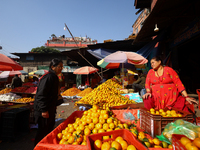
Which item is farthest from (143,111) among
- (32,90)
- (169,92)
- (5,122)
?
(32,90)

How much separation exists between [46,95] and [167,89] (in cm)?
281

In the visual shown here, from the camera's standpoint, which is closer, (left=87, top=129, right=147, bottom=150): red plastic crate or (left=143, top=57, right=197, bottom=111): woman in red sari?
(left=87, top=129, right=147, bottom=150): red plastic crate

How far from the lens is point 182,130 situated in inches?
60.8

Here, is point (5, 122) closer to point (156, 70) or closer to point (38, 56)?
point (156, 70)

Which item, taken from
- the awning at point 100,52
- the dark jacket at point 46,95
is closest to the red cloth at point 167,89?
the dark jacket at point 46,95

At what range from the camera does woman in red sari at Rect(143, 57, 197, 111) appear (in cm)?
260

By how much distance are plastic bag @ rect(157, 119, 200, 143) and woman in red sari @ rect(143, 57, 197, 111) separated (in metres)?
0.88

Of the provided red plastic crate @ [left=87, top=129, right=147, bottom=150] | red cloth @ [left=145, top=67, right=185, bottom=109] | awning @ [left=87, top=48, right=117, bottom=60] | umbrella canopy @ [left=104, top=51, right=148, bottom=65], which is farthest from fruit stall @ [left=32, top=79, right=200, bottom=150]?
awning @ [left=87, top=48, right=117, bottom=60]

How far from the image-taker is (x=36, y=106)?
223 centimetres

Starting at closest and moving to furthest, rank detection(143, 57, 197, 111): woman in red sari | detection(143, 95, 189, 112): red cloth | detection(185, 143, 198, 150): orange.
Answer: detection(185, 143, 198, 150): orange, detection(143, 95, 189, 112): red cloth, detection(143, 57, 197, 111): woman in red sari

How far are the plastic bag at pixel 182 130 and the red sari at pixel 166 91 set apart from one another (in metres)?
0.88

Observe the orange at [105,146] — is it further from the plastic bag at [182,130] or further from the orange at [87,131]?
the plastic bag at [182,130]

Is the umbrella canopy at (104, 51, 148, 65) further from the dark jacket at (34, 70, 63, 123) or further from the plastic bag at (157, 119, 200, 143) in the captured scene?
the plastic bag at (157, 119, 200, 143)

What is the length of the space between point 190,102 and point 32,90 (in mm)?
8842
